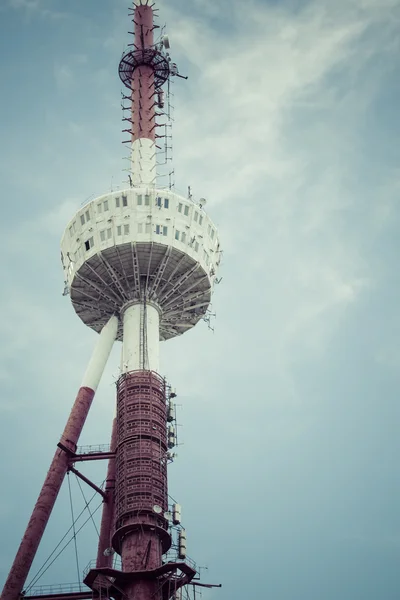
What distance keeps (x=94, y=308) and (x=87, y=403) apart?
12501 millimetres

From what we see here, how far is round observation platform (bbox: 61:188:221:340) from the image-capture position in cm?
7325

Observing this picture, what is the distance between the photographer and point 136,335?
71250 mm

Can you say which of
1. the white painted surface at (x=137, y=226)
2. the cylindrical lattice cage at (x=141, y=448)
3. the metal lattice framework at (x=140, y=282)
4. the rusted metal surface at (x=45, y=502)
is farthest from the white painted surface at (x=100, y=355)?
the white painted surface at (x=137, y=226)

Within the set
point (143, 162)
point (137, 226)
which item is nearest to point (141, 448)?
point (137, 226)

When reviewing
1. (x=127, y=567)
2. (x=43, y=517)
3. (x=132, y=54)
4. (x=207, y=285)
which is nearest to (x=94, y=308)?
(x=207, y=285)

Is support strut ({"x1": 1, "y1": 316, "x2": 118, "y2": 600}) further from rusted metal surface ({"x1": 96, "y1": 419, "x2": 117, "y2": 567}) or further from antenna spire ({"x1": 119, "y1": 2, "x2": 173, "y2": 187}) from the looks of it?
antenna spire ({"x1": 119, "y1": 2, "x2": 173, "y2": 187})

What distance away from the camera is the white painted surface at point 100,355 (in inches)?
2793

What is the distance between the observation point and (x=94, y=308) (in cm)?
7819

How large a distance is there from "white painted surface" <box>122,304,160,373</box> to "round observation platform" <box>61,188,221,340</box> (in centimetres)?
148

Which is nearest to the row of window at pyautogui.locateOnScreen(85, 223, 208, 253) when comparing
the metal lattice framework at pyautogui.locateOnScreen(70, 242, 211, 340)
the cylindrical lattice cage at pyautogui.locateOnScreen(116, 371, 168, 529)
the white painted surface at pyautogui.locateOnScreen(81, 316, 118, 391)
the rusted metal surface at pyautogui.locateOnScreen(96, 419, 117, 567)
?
the metal lattice framework at pyautogui.locateOnScreen(70, 242, 211, 340)

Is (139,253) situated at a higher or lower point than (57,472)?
higher

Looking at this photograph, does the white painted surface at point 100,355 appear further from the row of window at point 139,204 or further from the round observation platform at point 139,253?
the row of window at point 139,204

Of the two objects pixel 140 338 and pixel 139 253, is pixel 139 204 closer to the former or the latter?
pixel 139 253

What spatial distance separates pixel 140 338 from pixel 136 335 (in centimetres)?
57
